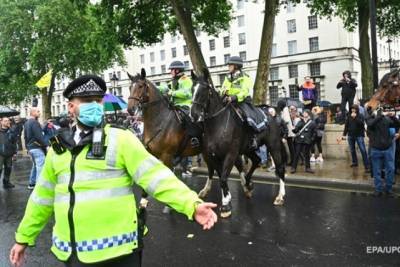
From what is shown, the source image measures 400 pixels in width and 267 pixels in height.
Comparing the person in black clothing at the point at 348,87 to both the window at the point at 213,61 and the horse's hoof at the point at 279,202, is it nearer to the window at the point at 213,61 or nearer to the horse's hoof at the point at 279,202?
the horse's hoof at the point at 279,202

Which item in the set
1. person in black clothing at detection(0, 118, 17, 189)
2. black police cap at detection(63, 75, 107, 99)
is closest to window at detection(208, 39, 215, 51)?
person in black clothing at detection(0, 118, 17, 189)

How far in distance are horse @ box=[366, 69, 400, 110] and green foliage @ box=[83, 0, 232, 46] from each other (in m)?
12.9

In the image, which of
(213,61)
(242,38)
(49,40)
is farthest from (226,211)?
(213,61)

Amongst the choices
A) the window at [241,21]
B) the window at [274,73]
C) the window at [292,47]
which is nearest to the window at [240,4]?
the window at [241,21]

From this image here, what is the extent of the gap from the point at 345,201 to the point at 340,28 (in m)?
51.5

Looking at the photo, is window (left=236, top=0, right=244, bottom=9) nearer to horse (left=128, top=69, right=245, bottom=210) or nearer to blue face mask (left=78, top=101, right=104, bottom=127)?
horse (left=128, top=69, right=245, bottom=210)

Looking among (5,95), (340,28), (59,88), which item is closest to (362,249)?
(5,95)

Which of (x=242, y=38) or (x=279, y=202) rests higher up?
(x=242, y=38)

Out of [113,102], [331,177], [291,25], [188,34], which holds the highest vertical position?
[291,25]

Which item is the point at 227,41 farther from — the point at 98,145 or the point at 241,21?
the point at 98,145

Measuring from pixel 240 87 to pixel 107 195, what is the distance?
6.00 meters

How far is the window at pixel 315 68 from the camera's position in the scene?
188 feet

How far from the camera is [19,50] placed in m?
41.1

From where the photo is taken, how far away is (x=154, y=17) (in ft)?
68.3
